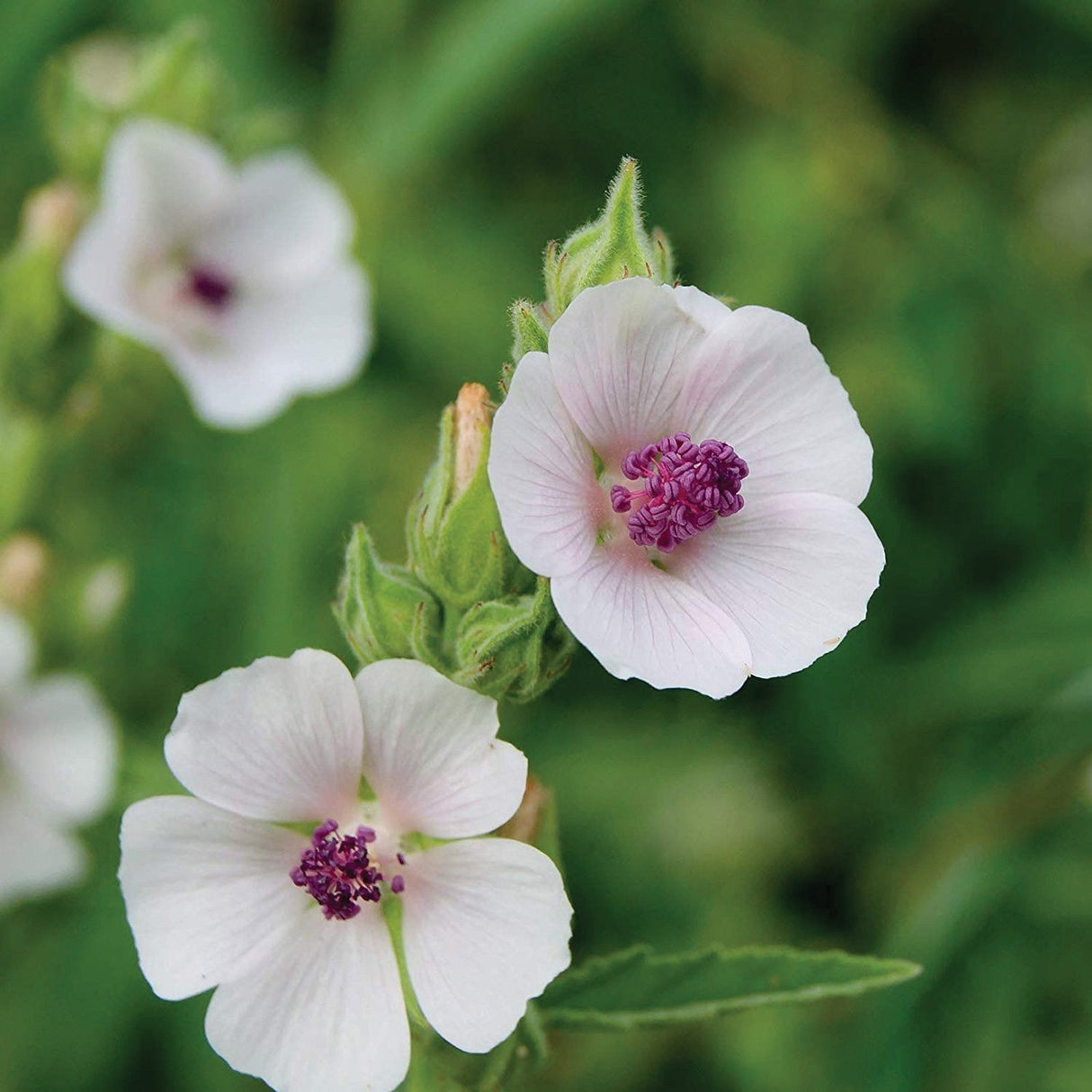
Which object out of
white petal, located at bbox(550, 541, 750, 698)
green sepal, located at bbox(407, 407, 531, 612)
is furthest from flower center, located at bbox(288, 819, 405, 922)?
white petal, located at bbox(550, 541, 750, 698)

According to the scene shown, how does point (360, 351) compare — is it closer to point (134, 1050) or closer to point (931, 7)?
point (134, 1050)

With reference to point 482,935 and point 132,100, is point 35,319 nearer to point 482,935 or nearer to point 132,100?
point 132,100

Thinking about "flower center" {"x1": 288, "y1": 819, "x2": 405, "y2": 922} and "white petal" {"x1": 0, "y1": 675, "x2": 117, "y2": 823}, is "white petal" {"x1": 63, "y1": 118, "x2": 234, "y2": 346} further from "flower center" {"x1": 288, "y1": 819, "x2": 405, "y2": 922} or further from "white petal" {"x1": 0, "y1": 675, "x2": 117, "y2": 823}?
"flower center" {"x1": 288, "y1": 819, "x2": 405, "y2": 922}

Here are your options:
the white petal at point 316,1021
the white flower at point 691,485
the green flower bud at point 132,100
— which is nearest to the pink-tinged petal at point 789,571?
the white flower at point 691,485

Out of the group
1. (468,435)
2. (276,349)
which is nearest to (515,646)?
(468,435)

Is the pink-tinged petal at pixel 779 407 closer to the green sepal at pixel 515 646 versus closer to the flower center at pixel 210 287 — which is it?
the green sepal at pixel 515 646

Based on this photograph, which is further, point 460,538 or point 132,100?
point 132,100
